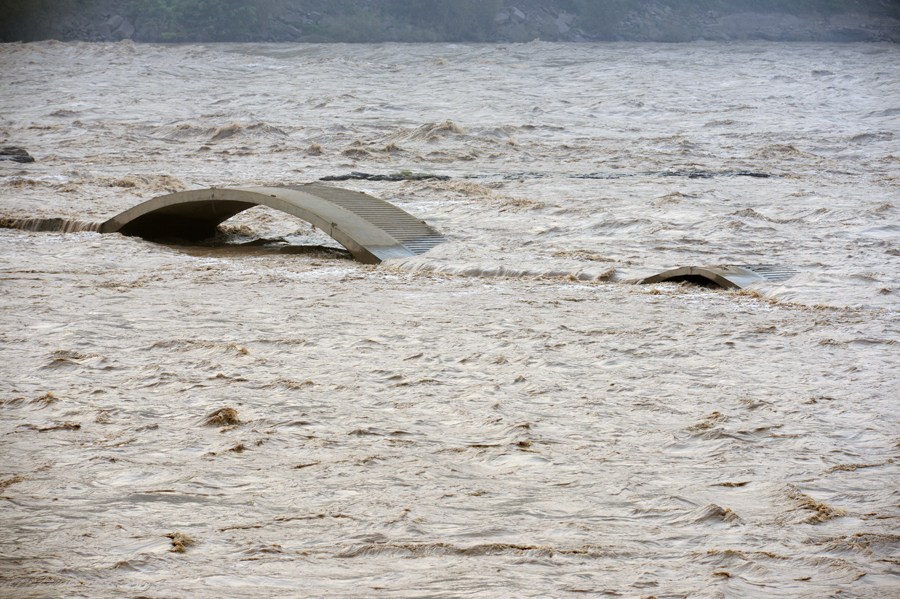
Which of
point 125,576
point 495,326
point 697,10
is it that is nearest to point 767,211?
point 495,326

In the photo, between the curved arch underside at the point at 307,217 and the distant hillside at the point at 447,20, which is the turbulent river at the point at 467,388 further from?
the distant hillside at the point at 447,20

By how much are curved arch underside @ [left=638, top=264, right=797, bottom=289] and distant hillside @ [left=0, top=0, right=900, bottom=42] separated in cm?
2302

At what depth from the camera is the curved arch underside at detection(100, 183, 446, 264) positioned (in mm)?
7621

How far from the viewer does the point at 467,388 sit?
463cm

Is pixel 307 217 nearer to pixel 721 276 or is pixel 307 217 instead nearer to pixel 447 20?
pixel 721 276

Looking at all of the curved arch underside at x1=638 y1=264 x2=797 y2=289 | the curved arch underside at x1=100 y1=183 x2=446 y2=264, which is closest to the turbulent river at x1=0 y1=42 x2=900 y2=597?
the curved arch underside at x1=638 y1=264 x2=797 y2=289

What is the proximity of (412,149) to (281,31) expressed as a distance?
17.0m

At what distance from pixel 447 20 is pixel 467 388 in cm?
2672

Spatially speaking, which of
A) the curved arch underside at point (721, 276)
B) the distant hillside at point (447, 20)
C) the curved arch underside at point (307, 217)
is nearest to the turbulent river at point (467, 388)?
the curved arch underside at point (721, 276)

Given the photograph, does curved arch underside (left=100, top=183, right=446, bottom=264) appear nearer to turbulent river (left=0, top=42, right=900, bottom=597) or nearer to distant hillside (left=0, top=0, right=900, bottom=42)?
turbulent river (left=0, top=42, right=900, bottom=597)

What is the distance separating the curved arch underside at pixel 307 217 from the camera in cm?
762

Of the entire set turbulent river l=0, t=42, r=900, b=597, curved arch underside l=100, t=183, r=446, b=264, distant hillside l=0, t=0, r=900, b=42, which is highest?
distant hillside l=0, t=0, r=900, b=42

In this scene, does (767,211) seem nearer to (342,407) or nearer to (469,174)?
(469,174)

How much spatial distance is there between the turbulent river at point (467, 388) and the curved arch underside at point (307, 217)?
221 mm
